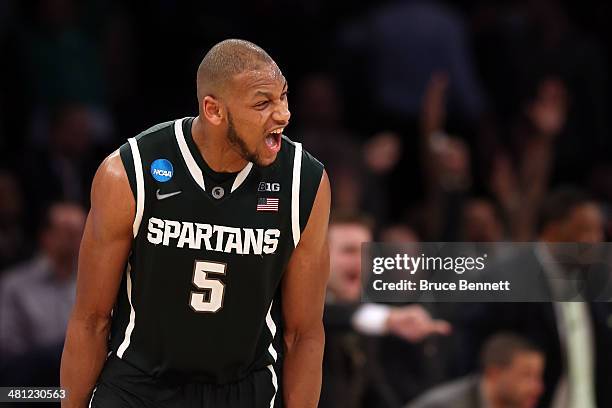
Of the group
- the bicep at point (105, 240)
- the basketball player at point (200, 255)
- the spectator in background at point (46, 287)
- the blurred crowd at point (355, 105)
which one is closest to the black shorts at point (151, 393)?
the basketball player at point (200, 255)

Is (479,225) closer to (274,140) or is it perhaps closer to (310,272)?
(310,272)

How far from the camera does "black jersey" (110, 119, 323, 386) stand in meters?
4.39

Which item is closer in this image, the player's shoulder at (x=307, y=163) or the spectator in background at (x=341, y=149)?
the player's shoulder at (x=307, y=163)

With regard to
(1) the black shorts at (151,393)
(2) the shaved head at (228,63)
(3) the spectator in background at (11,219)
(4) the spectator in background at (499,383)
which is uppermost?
(3) the spectator in background at (11,219)

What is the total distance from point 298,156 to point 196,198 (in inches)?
14.8

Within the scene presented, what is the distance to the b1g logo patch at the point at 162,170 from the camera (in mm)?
4367

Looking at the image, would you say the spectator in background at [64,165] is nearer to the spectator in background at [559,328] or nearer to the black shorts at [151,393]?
the spectator in background at [559,328]

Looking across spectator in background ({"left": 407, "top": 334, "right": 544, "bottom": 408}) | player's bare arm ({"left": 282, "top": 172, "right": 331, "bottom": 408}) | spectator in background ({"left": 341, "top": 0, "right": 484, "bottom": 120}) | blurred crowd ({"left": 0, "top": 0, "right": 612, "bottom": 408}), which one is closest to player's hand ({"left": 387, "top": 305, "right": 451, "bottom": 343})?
spectator in background ({"left": 407, "top": 334, "right": 544, "bottom": 408})

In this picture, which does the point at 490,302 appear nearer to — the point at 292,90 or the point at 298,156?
the point at 298,156

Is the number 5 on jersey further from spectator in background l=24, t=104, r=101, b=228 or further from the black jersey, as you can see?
spectator in background l=24, t=104, r=101, b=228

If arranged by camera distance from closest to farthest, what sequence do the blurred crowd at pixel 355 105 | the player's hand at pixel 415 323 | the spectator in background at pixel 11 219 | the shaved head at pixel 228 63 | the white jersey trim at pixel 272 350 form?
the shaved head at pixel 228 63 → the white jersey trim at pixel 272 350 → the player's hand at pixel 415 323 → the spectator in background at pixel 11 219 → the blurred crowd at pixel 355 105

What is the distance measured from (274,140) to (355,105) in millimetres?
6206

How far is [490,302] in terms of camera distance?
553 centimetres

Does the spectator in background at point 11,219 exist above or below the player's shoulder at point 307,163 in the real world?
above
